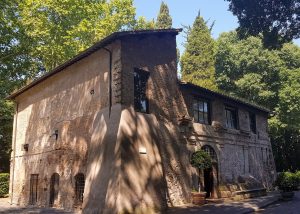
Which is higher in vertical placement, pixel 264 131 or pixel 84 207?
pixel 264 131

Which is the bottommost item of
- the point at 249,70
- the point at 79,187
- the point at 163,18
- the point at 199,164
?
the point at 79,187

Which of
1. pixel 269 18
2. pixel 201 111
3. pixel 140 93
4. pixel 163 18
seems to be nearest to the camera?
pixel 269 18

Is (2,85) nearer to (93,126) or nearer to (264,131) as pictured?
(93,126)

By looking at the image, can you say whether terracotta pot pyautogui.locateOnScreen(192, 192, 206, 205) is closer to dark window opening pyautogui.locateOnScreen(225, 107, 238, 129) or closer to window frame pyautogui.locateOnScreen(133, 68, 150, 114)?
window frame pyautogui.locateOnScreen(133, 68, 150, 114)

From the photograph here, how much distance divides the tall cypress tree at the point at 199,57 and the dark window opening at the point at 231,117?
1555 centimetres

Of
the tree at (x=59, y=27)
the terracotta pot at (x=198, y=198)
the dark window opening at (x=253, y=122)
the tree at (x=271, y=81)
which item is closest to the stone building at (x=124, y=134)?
the terracotta pot at (x=198, y=198)

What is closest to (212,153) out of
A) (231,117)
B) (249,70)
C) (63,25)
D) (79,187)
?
(231,117)

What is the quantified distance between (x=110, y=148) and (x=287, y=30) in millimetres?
9064

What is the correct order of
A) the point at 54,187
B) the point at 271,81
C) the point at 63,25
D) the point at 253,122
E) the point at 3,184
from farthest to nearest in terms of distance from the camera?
the point at 271,81
the point at 63,25
the point at 3,184
the point at 253,122
the point at 54,187

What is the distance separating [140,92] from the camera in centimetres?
1548

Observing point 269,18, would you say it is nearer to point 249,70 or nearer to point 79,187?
point 79,187

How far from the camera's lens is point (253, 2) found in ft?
40.8

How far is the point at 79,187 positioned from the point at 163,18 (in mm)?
36101

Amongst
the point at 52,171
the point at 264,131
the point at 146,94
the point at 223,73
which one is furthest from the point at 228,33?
the point at 52,171
